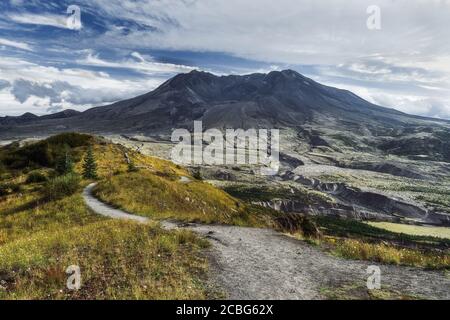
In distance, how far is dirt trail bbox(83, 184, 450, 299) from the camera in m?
13.1

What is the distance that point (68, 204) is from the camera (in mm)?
33594

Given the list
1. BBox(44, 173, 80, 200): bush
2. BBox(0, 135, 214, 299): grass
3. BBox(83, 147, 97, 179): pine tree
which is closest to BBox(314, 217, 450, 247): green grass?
BBox(83, 147, 97, 179): pine tree

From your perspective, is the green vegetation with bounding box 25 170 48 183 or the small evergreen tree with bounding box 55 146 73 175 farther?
the small evergreen tree with bounding box 55 146 73 175

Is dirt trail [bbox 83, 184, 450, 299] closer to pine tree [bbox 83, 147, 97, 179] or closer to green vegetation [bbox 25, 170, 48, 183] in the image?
pine tree [bbox 83, 147, 97, 179]

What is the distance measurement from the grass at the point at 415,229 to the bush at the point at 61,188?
13321cm

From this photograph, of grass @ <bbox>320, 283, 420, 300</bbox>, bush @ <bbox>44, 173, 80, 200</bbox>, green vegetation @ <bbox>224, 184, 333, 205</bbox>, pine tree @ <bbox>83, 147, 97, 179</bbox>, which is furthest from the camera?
green vegetation @ <bbox>224, 184, 333, 205</bbox>

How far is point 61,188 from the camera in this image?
130ft

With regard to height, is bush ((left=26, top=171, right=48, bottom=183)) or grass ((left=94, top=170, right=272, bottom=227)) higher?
bush ((left=26, top=171, right=48, bottom=183))

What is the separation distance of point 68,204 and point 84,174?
57.3ft

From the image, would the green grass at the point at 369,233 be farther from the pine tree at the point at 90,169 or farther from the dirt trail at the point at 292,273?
the dirt trail at the point at 292,273

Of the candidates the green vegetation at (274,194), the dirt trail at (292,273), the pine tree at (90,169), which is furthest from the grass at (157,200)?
the green vegetation at (274,194)

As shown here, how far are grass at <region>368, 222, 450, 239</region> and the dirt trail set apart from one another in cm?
13916

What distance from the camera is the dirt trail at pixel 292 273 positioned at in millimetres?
13055
